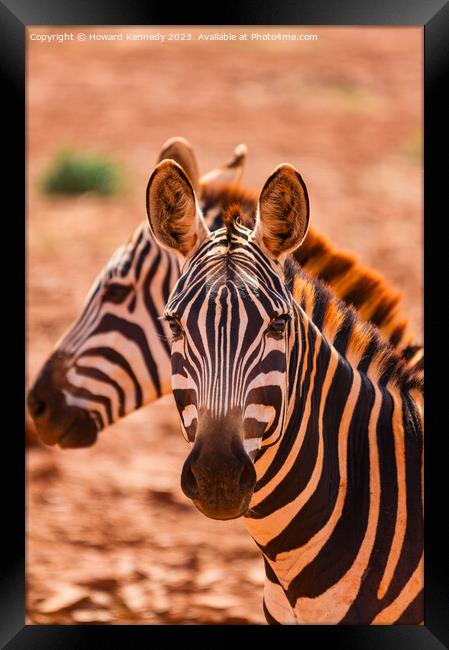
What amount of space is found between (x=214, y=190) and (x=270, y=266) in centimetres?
181

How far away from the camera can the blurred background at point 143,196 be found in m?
5.73

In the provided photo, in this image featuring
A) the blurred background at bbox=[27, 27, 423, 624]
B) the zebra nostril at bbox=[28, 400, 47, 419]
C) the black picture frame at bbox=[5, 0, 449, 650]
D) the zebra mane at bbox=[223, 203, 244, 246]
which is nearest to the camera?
the zebra mane at bbox=[223, 203, 244, 246]

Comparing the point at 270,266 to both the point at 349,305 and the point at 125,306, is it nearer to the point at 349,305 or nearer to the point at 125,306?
the point at 349,305

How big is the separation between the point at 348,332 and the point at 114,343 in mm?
1717

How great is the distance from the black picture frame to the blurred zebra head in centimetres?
107

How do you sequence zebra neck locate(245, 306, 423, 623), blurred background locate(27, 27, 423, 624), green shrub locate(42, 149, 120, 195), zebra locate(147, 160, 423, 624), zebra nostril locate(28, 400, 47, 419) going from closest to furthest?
zebra locate(147, 160, 423, 624), zebra neck locate(245, 306, 423, 623), zebra nostril locate(28, 400, 47, 419), blurred background locate(27, 27, 423, 624), green shrub locate(42, 149, 120, 195)

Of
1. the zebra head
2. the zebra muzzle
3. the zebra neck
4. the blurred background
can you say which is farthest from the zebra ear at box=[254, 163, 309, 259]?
the blurred background

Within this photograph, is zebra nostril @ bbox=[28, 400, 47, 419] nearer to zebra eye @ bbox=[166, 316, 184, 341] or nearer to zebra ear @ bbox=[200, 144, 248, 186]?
zebra ear @ bbox=[200, 144, 248, 186]

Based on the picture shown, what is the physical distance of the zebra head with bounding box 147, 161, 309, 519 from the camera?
2453 mm

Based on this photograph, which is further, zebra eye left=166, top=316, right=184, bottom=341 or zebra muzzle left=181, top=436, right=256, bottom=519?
zebra eye left=166, top=316, right=184, bottom=341
